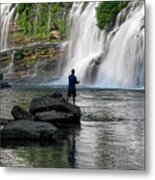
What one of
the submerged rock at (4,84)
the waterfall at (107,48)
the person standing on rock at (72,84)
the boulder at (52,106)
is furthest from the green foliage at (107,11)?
the submerged rock at (4,84)

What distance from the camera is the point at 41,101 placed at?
2562 mm

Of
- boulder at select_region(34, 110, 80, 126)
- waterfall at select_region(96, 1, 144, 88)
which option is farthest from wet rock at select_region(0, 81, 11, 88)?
waterfall at select_region(96, 1, 144, 88)

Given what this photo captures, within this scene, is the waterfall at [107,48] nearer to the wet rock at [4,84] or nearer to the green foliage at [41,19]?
the green foliage at [41,19]

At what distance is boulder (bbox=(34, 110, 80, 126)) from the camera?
2523 millimetres

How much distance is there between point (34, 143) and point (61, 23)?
0.61m

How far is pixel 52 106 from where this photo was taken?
8.37 ft

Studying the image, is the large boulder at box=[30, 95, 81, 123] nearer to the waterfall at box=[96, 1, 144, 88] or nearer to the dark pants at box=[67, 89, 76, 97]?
the dark pants at box=[67, 89, 76, 97]

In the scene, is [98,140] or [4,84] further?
[4,84]

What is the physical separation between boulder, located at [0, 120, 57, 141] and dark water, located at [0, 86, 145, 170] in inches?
1.7

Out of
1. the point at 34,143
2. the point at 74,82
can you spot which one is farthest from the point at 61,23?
the point at 34,143

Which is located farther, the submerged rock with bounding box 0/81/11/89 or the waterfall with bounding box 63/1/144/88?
the submerged rock with bounding box 0/81/11/89

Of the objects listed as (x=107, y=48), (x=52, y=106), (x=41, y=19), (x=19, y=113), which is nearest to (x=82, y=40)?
(x=107, y=48)

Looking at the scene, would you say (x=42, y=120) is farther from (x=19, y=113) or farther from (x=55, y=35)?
(x=55, y=35)

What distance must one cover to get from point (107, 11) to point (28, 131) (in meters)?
0.70
